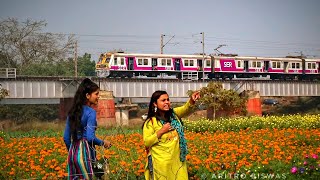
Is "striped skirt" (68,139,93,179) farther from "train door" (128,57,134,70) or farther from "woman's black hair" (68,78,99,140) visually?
"train door" (128,57,134,70)

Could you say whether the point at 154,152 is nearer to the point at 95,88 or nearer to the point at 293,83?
the point at 95,88

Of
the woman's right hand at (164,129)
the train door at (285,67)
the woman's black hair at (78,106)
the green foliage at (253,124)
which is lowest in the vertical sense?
the green foliage at (253,124)

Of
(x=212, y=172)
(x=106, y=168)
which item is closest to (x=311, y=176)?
(x=212, y=172)

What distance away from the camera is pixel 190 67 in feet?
132

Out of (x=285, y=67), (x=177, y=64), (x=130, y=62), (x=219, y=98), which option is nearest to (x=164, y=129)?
(x=219, y=98)

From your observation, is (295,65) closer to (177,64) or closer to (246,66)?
(246,66)

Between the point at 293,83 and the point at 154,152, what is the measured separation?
1582 inches

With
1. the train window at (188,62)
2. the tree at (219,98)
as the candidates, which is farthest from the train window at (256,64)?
the tree at (219,98)

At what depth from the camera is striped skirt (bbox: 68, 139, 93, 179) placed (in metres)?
5.23

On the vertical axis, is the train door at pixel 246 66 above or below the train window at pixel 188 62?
below

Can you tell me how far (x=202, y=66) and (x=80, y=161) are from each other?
116 ft

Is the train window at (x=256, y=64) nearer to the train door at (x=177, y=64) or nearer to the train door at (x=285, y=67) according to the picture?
the train door at (x=285, y=67)

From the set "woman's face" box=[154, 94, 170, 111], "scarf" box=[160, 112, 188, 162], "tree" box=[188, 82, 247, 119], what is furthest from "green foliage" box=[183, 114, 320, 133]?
"woman's face" box=[154, 94, 170, 111]

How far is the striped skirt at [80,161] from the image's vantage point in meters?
5.23
